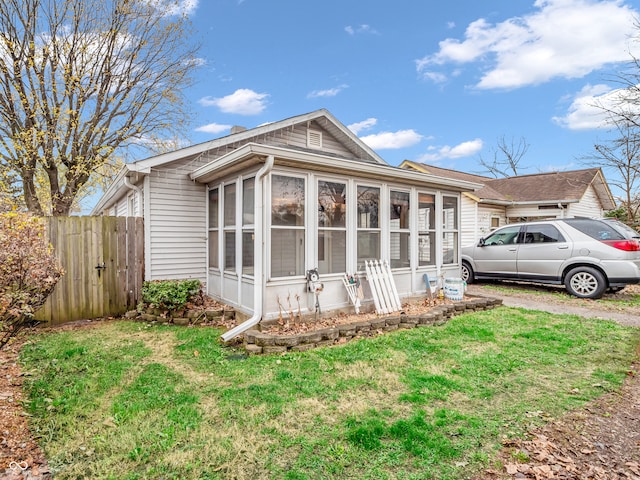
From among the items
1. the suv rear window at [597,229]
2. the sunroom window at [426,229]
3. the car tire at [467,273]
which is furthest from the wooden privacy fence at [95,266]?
the suv rear window at [597,229]

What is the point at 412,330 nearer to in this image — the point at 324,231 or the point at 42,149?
the point at 324,231

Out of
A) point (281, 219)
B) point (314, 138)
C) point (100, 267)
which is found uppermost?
point (314, 138)

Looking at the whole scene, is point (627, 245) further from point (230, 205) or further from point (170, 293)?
point (170, 293)

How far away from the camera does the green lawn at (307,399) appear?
88.3 inches

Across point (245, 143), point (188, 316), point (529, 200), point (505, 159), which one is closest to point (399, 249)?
point (188, 316)

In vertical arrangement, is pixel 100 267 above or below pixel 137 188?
below

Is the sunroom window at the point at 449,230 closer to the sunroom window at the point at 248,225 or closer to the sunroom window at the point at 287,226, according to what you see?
the sunroom window at the point at 287,226

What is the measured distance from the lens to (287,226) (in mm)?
5098

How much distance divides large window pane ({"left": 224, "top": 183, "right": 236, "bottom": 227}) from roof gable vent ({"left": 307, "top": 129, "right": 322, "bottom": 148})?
3.40 meters

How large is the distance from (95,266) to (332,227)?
4316 mm

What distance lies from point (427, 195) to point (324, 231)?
8.88 ft

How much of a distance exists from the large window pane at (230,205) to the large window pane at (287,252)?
1.04 meters

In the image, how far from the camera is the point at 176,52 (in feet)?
40.5

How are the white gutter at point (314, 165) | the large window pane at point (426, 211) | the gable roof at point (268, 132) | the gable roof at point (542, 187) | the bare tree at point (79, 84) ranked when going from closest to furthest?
1. the white gutter at point (314, 165)
2. the gable roof at point (268, 132)
3. the large window pane at point (426, 211)
4. the bare tree at point (79, 84)
5. the gable roof at point (542, 187)
